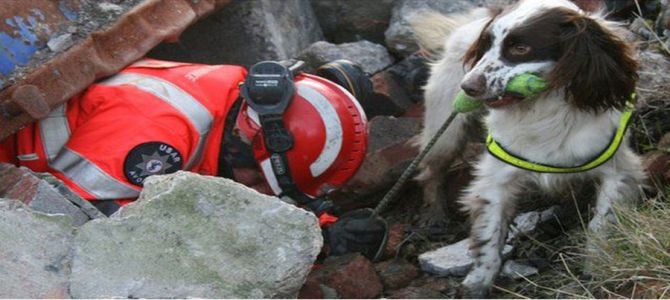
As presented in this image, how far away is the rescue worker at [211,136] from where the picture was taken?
12.8 feet

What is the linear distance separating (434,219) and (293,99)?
97 cm

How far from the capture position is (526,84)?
3451 mm

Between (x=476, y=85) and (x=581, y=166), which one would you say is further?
(x=581, y=166)

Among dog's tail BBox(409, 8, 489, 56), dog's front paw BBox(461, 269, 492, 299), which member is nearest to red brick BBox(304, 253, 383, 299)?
dog's front paw BBox(461, 269, 492, 299)

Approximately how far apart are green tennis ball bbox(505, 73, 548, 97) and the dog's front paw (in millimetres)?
728

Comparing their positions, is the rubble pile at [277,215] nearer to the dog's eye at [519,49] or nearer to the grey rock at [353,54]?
the grey rock at [353,54]

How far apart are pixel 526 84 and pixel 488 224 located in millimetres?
623

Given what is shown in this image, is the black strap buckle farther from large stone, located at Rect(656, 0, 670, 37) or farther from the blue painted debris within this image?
large stone, located at Rect(656, 0, 670, 37)

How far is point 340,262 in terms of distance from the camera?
395 centimetres

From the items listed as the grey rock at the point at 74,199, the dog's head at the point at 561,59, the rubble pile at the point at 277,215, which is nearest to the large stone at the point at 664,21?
the rubble pile at the point at 277,215

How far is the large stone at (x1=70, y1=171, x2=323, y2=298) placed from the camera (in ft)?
9.70

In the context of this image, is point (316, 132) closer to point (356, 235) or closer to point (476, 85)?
point (356, 235)

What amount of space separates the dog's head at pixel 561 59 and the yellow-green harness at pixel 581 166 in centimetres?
20

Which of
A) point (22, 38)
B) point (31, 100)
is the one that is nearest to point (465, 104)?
point (31, 100)
